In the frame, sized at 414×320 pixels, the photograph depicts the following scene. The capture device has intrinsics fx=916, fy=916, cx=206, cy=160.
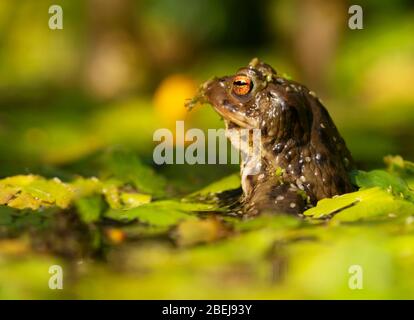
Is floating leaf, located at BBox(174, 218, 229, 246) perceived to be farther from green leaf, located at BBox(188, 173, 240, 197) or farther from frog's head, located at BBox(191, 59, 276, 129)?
green leaf, located at BBox(188, 173, 240, 197)

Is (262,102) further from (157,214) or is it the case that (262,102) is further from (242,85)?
(157,214)

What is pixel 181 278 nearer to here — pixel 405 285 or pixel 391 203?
pixel 405 285

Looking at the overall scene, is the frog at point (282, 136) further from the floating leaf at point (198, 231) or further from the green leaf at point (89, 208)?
the green leaf at point (89, 208)

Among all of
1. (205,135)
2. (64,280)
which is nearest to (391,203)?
(64,280)

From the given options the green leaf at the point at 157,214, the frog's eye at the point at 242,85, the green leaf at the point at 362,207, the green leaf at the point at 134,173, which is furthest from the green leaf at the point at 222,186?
the green leaf at the point at 362,207

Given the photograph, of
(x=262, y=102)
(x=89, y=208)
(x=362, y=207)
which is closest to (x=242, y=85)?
(x=262, y=102)

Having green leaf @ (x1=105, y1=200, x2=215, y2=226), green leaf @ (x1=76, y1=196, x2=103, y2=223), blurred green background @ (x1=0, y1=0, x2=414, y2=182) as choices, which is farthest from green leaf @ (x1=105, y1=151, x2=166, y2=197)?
green leaf @ (x1=76, y1=196, x2=103, y2=223)
